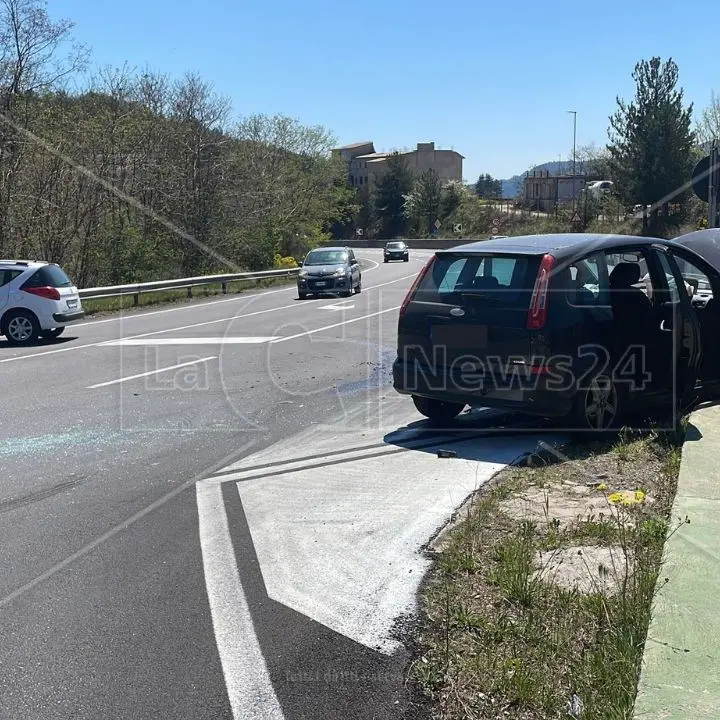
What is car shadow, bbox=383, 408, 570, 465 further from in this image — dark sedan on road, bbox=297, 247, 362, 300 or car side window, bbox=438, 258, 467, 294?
dark sedan on road, bbox=297, 247, 362, 300

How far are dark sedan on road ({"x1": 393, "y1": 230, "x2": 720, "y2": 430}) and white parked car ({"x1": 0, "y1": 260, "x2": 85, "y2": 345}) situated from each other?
10.4 meters

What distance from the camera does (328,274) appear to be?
2888cm

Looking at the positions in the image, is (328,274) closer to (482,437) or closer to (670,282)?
(670,282)

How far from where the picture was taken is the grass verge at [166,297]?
24.4 metres

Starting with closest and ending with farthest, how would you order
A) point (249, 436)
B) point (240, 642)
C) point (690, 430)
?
point (240, 642)
point (690, 430)
point (249, 436)

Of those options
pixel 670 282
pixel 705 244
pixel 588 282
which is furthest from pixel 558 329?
pixel 705 244

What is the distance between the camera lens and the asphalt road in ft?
12.2

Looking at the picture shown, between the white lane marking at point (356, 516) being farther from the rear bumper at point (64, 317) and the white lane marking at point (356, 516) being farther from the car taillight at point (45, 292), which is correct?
the car taillight at point (45, 292)

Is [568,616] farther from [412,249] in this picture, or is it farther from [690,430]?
[412,249]

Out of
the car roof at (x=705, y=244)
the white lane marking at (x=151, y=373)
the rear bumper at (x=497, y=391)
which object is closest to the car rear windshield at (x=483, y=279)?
the rear bumper at (x=497, y=391)

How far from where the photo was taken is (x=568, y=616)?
4133 mm

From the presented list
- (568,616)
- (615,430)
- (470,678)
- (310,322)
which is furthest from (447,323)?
(310,322)

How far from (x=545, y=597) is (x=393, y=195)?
324ft

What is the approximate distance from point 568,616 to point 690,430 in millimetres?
4080
